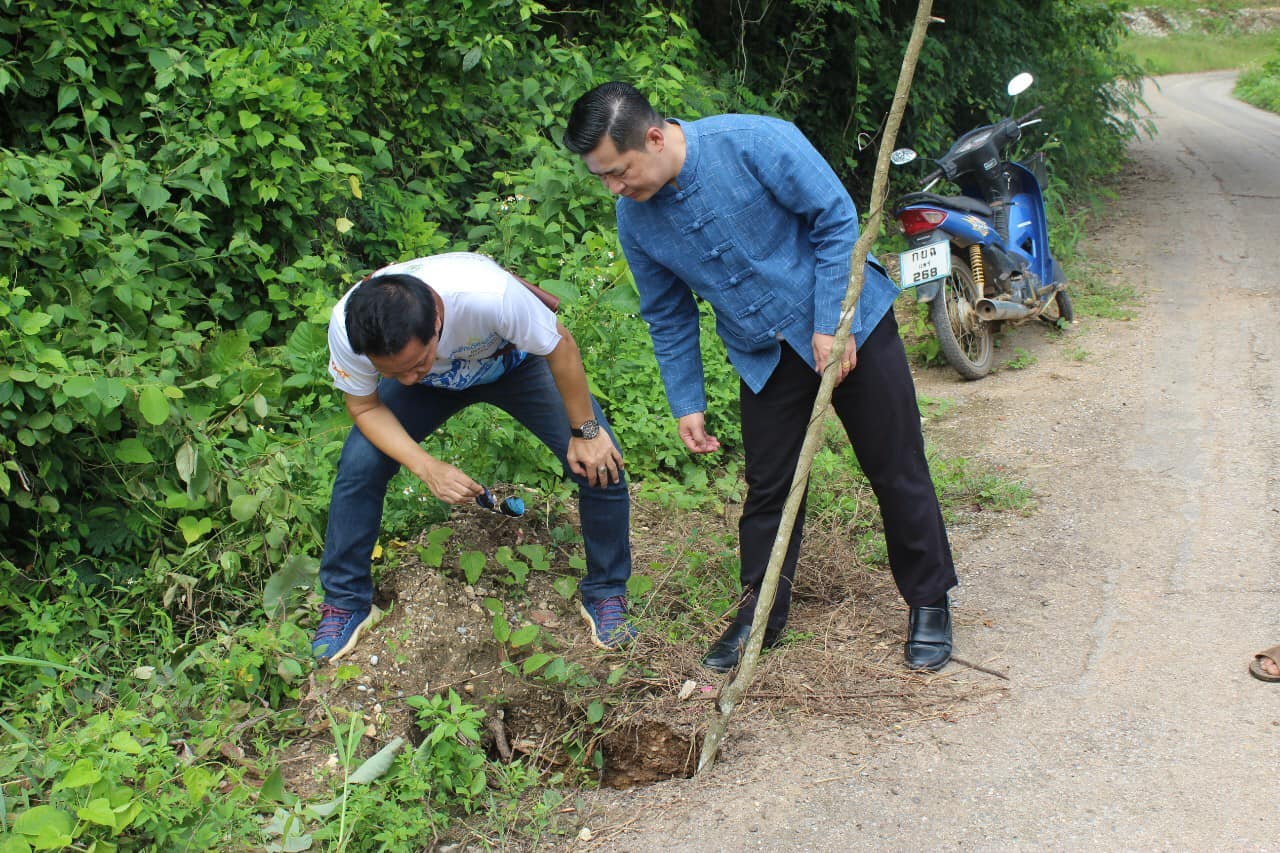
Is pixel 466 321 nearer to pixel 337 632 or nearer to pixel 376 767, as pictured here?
pixel 337 632

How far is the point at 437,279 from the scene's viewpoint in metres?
3.10

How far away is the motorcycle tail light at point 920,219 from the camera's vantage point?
611 centimetres

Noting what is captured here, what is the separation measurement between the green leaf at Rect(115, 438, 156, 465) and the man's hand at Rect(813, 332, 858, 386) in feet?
7.78

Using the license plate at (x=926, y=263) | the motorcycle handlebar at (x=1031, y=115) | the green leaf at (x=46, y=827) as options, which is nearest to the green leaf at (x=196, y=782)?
the green leaf at (x=46, y=827)

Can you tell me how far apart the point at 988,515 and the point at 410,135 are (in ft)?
12.4

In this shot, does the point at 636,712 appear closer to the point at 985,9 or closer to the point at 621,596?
the point at 621,596

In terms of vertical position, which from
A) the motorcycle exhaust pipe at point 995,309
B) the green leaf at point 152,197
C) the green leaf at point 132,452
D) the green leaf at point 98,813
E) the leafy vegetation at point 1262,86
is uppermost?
the leafy vegetation at point 1262,86

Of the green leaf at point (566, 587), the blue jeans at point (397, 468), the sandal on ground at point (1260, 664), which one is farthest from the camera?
the green leaf at point (566, 587)

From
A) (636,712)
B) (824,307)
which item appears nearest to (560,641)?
(636,712)

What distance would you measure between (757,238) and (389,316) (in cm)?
103

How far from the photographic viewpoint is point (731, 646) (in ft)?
11.3

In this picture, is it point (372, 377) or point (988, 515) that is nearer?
point (372, 377)

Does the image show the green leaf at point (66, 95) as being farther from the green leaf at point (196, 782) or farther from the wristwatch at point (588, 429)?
the green leaf at point (196, 782)

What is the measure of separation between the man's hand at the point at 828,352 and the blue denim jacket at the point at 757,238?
3cm
